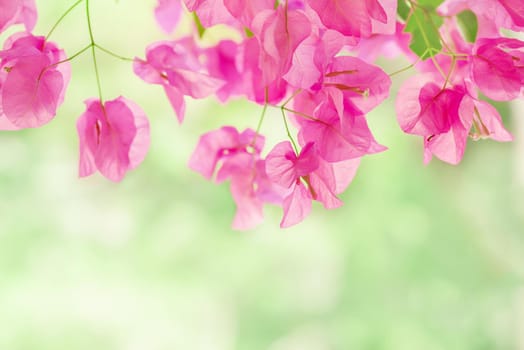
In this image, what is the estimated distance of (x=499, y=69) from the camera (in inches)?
15.4

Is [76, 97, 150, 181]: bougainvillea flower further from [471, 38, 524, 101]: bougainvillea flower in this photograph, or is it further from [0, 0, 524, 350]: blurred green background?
[0, 0, 524, 350]: blurred green background

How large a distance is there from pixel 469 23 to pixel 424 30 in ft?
0.21

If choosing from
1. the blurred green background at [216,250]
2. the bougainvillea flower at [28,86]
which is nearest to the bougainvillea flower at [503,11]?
the bougainvillea flower at [28,86]

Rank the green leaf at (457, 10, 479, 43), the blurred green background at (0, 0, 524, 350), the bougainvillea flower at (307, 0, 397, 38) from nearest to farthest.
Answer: the bougainvillea flower at (307, 0, 397, 38) < the green leaf at (457, 10, 479, 43) < the blurred green background at (0, 0, 524, 350)

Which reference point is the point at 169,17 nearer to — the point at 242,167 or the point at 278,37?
the point at 242,167

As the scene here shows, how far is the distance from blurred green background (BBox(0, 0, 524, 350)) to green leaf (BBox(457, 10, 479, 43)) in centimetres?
204

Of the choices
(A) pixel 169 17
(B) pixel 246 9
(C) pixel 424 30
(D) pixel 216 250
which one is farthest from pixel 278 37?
(D) pixel 216 250

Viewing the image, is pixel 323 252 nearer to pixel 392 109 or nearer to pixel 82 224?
pixel 392 109

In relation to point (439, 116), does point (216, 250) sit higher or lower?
lower

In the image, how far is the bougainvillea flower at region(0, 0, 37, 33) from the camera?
0.40m

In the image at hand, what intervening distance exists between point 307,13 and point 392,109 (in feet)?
7.50

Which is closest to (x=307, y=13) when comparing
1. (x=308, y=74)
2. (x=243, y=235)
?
(x=308, y=74)

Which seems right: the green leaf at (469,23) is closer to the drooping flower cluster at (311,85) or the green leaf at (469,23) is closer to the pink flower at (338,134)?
the drooping flower cluster at (311,85)

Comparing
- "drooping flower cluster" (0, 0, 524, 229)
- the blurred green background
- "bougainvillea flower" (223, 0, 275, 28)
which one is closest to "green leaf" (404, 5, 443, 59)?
"drooping flower cluster" (0, 0, 524, 229)
